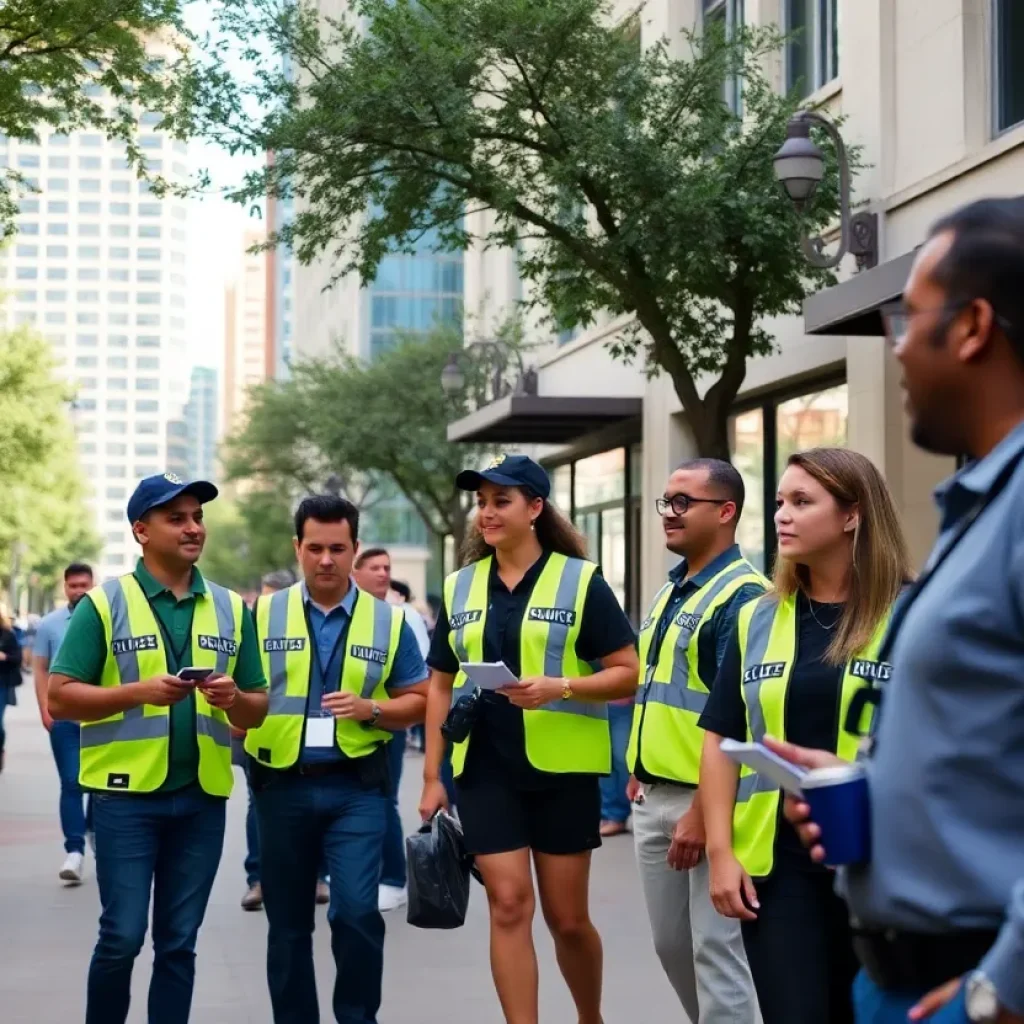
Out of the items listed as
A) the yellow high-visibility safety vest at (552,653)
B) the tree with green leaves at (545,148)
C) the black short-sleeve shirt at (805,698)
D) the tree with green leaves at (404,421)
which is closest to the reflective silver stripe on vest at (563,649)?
the yellow high-visibility safety vest at (552,653)

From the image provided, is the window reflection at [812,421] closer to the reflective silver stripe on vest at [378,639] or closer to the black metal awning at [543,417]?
the black metal awning at [543,417]

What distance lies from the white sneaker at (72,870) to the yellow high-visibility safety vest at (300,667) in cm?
568

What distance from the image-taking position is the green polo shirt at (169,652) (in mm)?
5945

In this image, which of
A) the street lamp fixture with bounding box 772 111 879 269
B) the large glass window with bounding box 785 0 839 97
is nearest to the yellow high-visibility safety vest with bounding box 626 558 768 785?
the street lamp fixture with bounding box 772 111 879 269

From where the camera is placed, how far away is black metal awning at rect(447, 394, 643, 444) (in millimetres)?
24953

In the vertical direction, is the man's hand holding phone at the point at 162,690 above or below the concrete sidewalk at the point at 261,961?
above

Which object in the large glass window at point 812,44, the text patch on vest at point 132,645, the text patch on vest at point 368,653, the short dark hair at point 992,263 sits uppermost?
the large glass window at point 812,44

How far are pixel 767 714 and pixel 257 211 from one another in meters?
11.2

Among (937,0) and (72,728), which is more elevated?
(937,0)

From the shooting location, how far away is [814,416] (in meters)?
18.8

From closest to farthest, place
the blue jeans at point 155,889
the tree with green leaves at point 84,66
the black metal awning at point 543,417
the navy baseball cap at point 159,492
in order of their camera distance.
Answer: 1. the blue jeans at point 155,889
2. the navy baseball cap at point 159,492
3. the tree with green leaves at point 84,66
4. the black metal awning at point 543,417

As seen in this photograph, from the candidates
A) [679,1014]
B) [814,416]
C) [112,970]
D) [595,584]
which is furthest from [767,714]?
[814,416]

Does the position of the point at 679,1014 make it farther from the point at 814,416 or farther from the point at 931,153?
the point at 814,416

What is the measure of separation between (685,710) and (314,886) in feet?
4.77
